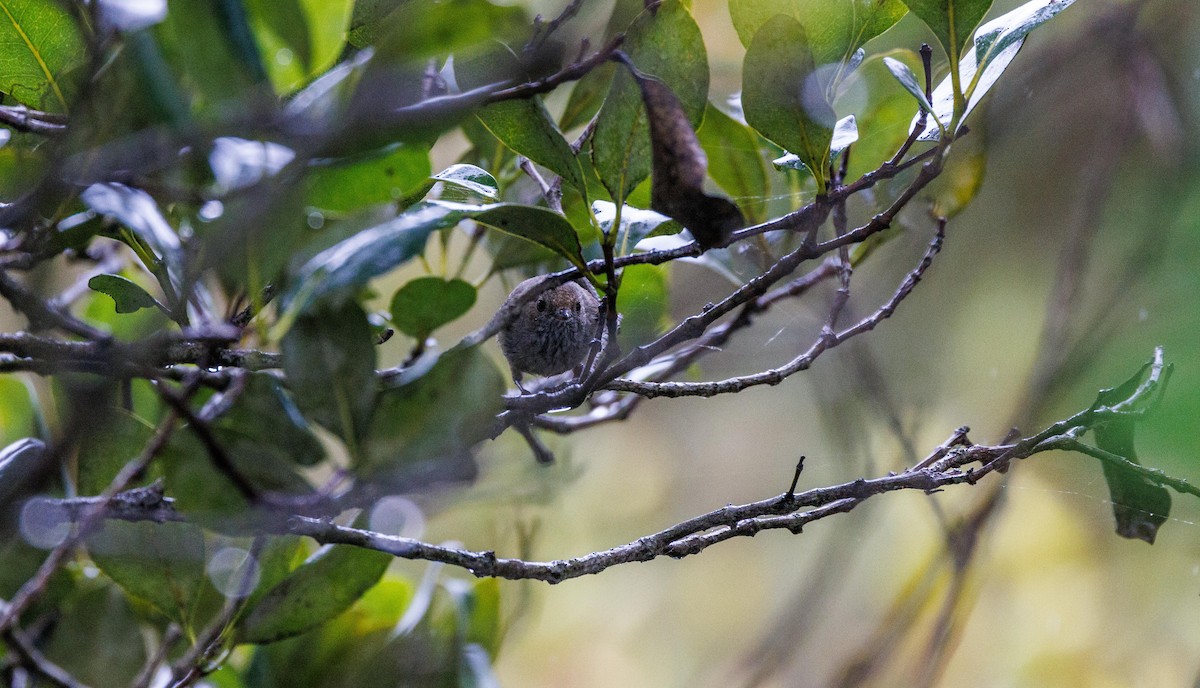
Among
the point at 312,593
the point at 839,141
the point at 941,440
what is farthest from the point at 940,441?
the point at 312,593

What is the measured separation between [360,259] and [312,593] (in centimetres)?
36

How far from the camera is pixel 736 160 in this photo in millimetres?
741

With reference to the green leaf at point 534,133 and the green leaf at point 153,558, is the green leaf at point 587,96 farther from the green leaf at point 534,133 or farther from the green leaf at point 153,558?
the green leaf at point 153,558

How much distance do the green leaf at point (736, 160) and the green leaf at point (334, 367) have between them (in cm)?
42

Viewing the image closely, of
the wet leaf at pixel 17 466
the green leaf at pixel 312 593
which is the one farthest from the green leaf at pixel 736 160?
the wet leaf at pixel 17 466

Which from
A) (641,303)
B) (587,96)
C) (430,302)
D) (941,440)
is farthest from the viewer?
(941,440)

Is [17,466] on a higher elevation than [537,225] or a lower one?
lower

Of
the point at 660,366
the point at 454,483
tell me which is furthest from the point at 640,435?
the point at 454,483

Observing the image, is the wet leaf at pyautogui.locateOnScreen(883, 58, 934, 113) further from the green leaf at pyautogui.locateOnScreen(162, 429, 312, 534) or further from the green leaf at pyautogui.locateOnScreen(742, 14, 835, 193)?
the green leaf at pyautogui.locateOnScreen(162, 429, 312, 534)

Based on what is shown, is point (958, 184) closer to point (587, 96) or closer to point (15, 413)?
point (587, 96)

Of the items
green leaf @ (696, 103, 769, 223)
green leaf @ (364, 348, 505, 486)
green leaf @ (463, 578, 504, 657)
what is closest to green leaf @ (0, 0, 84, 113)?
green leaf @ (364, 348, 505, 486)

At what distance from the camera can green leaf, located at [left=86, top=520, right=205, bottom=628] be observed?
1.83 feet

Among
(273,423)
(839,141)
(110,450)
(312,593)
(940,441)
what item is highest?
(839,141)

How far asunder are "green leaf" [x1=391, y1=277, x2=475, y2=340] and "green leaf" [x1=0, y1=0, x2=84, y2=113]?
27cm
